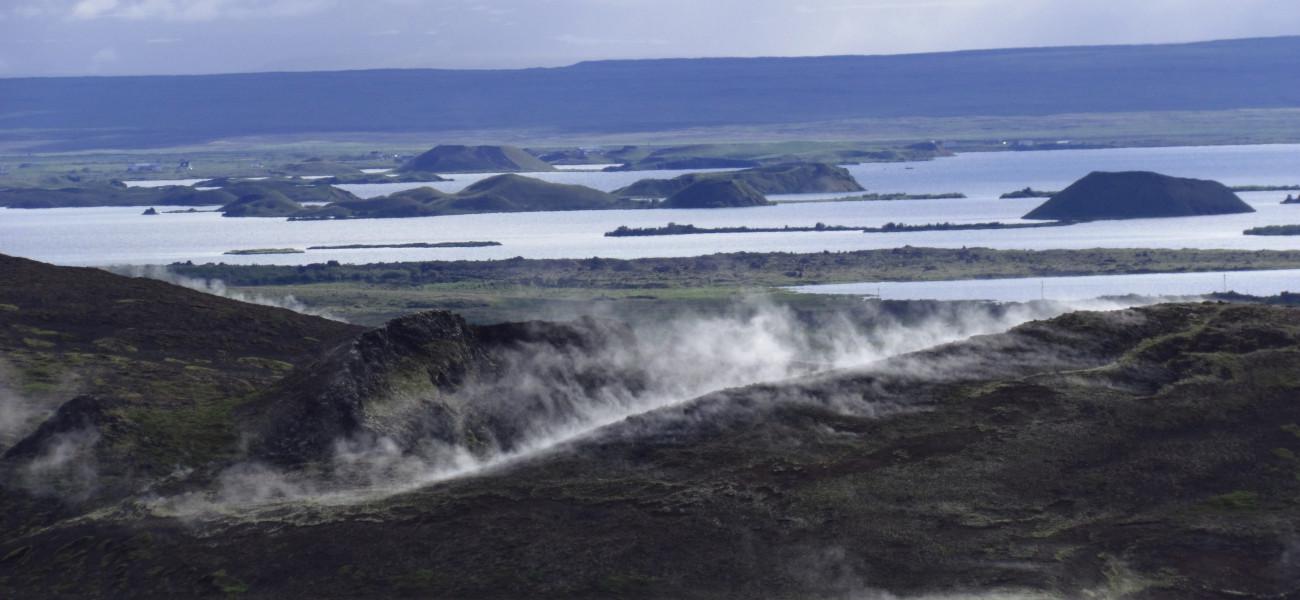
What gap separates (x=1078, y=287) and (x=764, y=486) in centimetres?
11035

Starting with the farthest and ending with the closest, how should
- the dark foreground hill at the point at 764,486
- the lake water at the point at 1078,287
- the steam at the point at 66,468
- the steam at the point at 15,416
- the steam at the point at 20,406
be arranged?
the lake water at the point at 1078,287 → the steam at the point at 20,406 → the steam at the point at 15,416 → the steam at the point at 66,468 → the dark foreground hill at the point at 764,486

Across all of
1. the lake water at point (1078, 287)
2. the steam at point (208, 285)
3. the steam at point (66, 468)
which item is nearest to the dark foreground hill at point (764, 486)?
the steam at point (66, 468)

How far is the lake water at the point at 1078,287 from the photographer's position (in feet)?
478

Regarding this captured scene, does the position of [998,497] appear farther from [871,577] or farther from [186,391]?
[186,391]

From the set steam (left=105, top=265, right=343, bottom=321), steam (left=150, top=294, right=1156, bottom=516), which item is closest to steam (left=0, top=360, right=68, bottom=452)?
steam (left=150, top=294, right=1156, bottom=516)

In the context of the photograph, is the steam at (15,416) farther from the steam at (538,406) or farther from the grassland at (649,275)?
the grassland at (649,275)

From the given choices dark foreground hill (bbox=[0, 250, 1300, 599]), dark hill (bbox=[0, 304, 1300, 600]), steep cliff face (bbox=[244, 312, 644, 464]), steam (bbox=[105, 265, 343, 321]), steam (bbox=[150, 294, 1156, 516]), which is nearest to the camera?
dark hill (bbox=[0, 304, 1300, 600])

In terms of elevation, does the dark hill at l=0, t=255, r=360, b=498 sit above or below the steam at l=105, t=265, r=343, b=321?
above

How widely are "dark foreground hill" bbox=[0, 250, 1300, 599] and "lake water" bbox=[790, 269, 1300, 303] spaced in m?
89.4

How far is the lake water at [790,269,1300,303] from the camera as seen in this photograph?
146 meters

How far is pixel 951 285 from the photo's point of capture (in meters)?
160

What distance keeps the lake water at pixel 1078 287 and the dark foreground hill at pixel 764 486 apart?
293 ft

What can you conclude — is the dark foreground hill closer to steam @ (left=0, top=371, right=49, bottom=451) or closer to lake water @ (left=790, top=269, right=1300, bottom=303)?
steam @ (left=0, top=371, right=49, bottom=451)

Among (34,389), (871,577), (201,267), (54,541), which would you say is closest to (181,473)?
(54,541)
